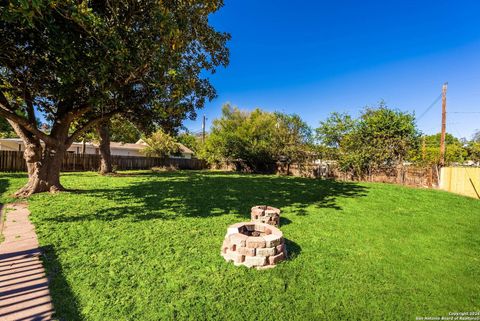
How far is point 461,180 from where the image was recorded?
1096 cm


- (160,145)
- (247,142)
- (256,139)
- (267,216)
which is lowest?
(267,216)

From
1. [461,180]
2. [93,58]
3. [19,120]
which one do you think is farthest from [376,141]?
[19,120]

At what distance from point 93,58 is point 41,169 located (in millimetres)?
5129

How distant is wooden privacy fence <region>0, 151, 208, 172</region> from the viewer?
13.8m

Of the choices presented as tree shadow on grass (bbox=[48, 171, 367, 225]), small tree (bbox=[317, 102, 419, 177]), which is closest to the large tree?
tree shadow on grass (bbox=[48, 171, 367, 225])

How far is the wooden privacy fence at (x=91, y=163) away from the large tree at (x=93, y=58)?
692 cm

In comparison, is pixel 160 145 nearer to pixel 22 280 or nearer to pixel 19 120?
pixel 19 120

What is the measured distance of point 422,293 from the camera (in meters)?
3.02

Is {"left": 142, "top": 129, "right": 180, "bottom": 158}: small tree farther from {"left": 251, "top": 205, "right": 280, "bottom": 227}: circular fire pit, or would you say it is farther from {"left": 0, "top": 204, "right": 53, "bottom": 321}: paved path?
{"left": 251, "top": 205, "right": 280, "bottom": 227}: circular fire pit

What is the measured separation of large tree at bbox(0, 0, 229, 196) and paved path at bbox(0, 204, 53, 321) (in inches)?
136

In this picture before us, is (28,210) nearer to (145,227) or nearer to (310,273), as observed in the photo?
(145,227)

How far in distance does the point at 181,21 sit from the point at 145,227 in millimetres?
4845

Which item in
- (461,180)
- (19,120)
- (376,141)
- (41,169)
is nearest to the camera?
(19,120)

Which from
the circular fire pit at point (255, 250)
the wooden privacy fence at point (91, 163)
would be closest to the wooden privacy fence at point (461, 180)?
the circular fire pit at point (255, 250)
